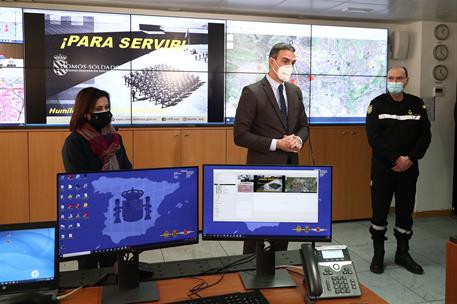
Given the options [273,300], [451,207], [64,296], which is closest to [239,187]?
[273,300]

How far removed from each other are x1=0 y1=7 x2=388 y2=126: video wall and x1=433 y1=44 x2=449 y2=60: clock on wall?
632 mm

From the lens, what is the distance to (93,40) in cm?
470

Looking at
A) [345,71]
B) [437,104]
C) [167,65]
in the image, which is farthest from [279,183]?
[437,104]

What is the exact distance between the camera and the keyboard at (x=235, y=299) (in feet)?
5.34

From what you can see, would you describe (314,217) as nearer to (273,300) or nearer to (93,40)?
(273,300)

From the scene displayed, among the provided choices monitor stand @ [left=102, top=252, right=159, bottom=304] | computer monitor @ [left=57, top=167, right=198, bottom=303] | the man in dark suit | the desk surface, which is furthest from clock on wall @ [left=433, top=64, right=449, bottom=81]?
monitor stand @ [left=102, top=252, right=159, bottom=304]

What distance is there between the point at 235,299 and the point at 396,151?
2.71 metres

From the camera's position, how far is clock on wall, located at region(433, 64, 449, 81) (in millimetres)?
5682

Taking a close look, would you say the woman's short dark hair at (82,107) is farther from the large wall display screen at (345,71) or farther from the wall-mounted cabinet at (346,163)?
the large wall display screen at (345,71)

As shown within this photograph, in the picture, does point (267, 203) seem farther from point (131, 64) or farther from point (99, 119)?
point (131, 64)

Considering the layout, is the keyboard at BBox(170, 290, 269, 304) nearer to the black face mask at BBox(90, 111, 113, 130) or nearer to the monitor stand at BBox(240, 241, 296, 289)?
the monitor stand at BBox(240, 241, 296, 289)

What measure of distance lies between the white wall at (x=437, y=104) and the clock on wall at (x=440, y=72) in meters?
0.06

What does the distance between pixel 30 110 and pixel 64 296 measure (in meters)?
3.38

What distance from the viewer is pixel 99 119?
104 inches
